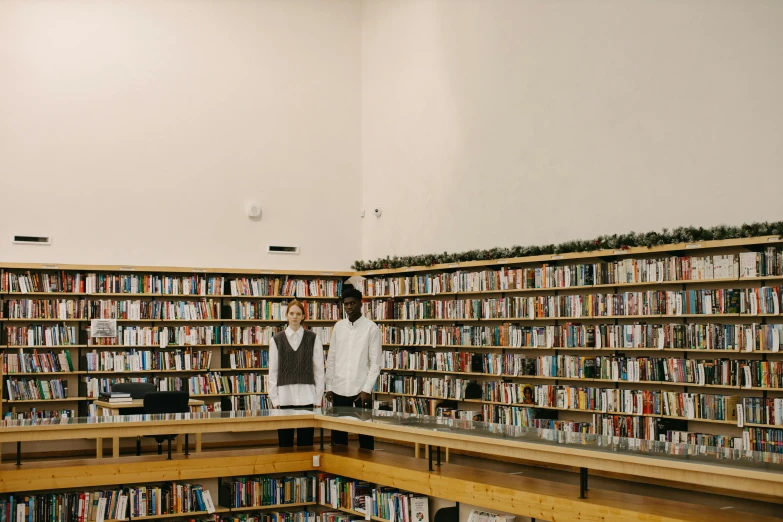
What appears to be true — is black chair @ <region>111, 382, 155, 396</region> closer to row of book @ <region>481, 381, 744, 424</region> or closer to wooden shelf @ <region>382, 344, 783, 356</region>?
wooden shelf @ <region>382, 344, 783, 356</region>

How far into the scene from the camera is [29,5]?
10805mm

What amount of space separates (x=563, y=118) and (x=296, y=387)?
4.21m

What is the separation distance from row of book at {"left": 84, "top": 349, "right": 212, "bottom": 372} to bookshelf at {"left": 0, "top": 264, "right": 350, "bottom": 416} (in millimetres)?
12

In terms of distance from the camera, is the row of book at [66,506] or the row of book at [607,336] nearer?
the row of book at [66,506]

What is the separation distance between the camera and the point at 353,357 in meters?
7.26

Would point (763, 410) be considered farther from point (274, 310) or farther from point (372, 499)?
point (274, 310)

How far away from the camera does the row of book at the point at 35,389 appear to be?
9.87 metres

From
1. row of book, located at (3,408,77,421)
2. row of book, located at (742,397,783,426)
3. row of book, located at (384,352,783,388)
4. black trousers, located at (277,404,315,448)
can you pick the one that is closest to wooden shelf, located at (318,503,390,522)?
black trousers, located at (277,404,315,448)

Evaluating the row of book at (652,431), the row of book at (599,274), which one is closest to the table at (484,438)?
the row of book at (652,431)

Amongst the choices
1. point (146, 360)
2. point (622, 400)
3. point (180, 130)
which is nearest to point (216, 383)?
point (146, 360)

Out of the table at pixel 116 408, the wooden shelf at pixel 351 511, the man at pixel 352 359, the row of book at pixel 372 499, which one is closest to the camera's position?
the row of book at pixel 372 499

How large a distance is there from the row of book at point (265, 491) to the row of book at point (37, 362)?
4.23 metres

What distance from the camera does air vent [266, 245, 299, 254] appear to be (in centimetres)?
1176

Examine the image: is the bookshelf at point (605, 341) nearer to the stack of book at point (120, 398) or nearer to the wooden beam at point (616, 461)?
the wooden beam at point (616, 461)
